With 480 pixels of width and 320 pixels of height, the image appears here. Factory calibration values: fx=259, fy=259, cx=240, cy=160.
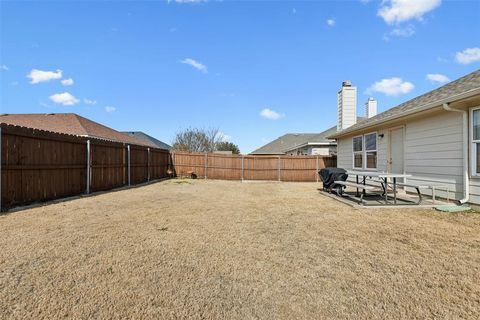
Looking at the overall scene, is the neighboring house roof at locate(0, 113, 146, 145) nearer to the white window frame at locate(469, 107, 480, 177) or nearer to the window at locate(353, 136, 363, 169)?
the window at locate(353, 136, 363, 169)

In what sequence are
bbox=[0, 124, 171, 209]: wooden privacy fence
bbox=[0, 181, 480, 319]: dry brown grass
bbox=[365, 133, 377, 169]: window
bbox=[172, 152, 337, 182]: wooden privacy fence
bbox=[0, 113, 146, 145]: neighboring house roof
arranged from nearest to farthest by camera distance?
1. bbox=[0, 181, 480, 319]: dry brown grass
2. bbox=[0, 124, 171, 209]: wooden privacy fence
3. bbox=[365, 133, 377, 169]: window
4. bbox=[172, 152, 337, 182]: wooden privacy fence
5. bbox=[0, 113, 146, 145]: neighboring house roof

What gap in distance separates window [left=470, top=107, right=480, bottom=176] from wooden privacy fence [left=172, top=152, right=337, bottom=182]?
33.4ft

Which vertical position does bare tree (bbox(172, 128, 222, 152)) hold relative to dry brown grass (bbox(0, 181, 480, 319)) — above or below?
above

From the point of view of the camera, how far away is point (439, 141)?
272 inches

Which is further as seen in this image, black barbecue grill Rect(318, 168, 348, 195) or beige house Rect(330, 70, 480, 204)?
black barbecue grill Rect(318, 168, 348, 195)

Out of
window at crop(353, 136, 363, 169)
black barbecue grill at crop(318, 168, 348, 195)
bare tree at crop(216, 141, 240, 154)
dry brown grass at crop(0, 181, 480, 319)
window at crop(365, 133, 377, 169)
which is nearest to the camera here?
dry brown grass at crop(0, 181, 480, 319)

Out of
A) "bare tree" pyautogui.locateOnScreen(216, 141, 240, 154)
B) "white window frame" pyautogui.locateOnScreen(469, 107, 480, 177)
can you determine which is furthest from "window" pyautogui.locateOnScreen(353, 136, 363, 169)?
"bare tree" pyautogui.locateOnScreen(216, 141, 240, 154)

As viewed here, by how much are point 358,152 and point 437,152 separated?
4.75 metres

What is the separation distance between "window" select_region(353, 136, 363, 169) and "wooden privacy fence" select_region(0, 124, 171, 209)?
420 inches

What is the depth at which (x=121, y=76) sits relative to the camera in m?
17.1

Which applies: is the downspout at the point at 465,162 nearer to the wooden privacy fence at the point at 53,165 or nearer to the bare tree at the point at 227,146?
the wooden privacy fence at the point at 53,165

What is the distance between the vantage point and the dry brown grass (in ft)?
6.63

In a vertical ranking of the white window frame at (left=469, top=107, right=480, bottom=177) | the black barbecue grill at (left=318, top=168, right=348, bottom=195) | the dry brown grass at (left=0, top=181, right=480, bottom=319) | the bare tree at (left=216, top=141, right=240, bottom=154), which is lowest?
the dry brown grass at (left=0, top=181, right=480, bottom=319)

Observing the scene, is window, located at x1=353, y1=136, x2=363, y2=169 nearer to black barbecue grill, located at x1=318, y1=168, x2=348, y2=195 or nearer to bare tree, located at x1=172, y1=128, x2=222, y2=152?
black barbecue grill, located at x1=318, y1=168, x2=348, y2=195
